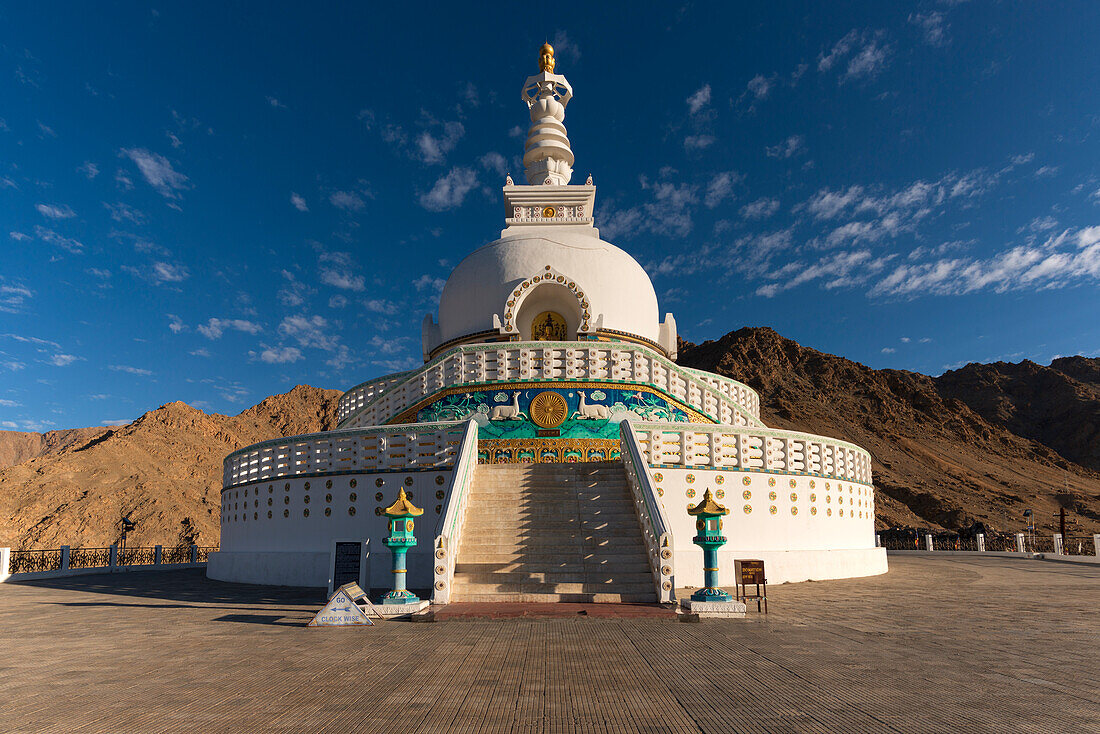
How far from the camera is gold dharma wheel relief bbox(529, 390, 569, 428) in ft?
62.7

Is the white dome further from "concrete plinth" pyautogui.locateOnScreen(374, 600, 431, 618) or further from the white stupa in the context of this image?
"concrete plinth" pyautogui.locateOnScreen(374, 600, 431, 618)

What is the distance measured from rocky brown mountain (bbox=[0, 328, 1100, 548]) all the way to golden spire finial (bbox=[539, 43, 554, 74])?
58.3 m

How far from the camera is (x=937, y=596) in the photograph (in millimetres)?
14719

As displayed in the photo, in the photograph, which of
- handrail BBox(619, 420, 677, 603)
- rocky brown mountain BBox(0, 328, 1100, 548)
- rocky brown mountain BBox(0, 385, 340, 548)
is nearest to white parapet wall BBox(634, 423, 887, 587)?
handrail BBox(619, 420, 677, 603)

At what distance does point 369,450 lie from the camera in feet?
57.7

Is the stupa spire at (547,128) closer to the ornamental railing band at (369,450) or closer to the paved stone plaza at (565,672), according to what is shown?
the ornamental railing band at (369,450)

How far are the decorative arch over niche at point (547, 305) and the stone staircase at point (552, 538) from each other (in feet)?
26.6

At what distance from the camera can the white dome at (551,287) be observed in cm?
2527

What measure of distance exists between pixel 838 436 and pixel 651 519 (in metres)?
85.5

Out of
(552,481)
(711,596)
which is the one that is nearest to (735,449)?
(552,481)

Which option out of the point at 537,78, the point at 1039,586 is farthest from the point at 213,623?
the point at 537,78

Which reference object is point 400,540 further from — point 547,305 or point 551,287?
point 547,305

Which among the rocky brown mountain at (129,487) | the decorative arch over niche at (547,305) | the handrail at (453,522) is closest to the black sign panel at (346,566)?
the handrail at (453,522)

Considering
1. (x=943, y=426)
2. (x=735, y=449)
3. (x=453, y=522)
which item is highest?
(x=943, y=426)
